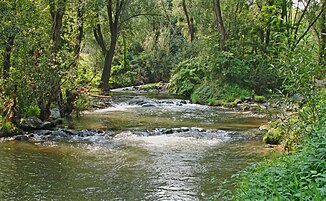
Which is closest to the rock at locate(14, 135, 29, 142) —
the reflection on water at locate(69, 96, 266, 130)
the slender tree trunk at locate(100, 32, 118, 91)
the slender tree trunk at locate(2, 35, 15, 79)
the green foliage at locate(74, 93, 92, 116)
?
the slender tree trunk at locate(2, 35, 15, 79)

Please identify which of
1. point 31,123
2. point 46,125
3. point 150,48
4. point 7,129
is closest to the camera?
point 7,129

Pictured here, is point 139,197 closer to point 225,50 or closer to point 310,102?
point 310,102

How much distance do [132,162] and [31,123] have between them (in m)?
5.18

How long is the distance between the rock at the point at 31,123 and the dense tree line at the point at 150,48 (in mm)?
315

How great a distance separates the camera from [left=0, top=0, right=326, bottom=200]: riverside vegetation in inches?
207

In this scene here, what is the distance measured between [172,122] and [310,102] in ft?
30.0

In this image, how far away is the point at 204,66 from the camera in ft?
80.6

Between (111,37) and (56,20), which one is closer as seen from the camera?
(56,20)

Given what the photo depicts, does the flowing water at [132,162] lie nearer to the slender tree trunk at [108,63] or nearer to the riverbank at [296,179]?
the riverbank at [296,179]

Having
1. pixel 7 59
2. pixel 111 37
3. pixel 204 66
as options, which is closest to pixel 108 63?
pixel 111 37

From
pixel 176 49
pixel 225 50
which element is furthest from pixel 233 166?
pixel 176 49

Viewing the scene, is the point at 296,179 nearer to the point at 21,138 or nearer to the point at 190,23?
the point at 21,138

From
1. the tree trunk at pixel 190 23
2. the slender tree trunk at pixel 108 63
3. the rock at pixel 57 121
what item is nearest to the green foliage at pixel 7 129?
the rock at pixel 57 121

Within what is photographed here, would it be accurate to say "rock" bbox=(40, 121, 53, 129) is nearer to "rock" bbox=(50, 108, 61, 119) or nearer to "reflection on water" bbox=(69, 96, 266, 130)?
"reflection on water" bbox=(69, 96, 266, 130)
